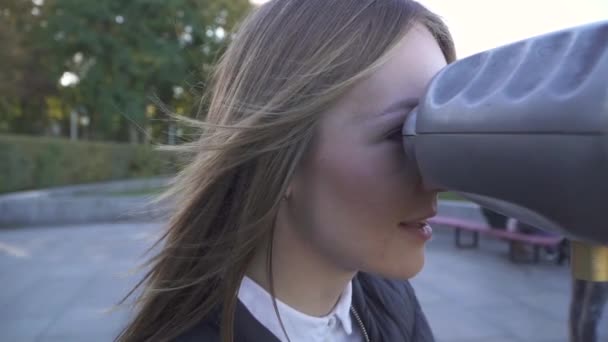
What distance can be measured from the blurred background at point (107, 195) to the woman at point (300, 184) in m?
0.35

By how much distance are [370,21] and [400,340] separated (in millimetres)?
786

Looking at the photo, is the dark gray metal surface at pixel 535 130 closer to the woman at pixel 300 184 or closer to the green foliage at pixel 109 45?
the woman at pixel 300 184

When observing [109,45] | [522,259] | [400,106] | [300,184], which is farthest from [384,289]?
[109,45]

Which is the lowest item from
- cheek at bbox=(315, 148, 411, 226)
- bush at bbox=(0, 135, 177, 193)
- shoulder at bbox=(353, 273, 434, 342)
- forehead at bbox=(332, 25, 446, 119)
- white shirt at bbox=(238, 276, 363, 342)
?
bush at bbox=(0, 135, 177, 193)

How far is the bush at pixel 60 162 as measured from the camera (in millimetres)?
10820

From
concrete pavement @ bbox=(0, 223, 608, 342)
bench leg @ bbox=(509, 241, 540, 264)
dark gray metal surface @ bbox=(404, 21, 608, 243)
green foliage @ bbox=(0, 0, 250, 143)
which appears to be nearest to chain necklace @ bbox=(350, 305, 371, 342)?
dark gray metal surface @ bbox=(404, 21, 608, 243)

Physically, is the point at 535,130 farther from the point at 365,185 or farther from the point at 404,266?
the point at 404,266

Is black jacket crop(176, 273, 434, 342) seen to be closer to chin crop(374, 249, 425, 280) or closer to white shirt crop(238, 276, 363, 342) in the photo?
white shirt crop(238, 276, 363, 342)

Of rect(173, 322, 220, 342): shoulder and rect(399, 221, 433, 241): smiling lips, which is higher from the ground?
rect(399, 221, 433, 241): smiling lips

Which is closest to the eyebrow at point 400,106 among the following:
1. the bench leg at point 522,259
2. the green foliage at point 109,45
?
the bench leg at point 522,259

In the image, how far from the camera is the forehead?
0.97 meters

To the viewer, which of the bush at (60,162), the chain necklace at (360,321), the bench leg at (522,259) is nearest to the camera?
the chain necklace at (360,321)

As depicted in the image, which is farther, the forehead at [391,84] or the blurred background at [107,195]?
the blurred background at [107,195]

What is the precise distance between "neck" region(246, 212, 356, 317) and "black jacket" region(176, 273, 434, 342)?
0.10 meters
